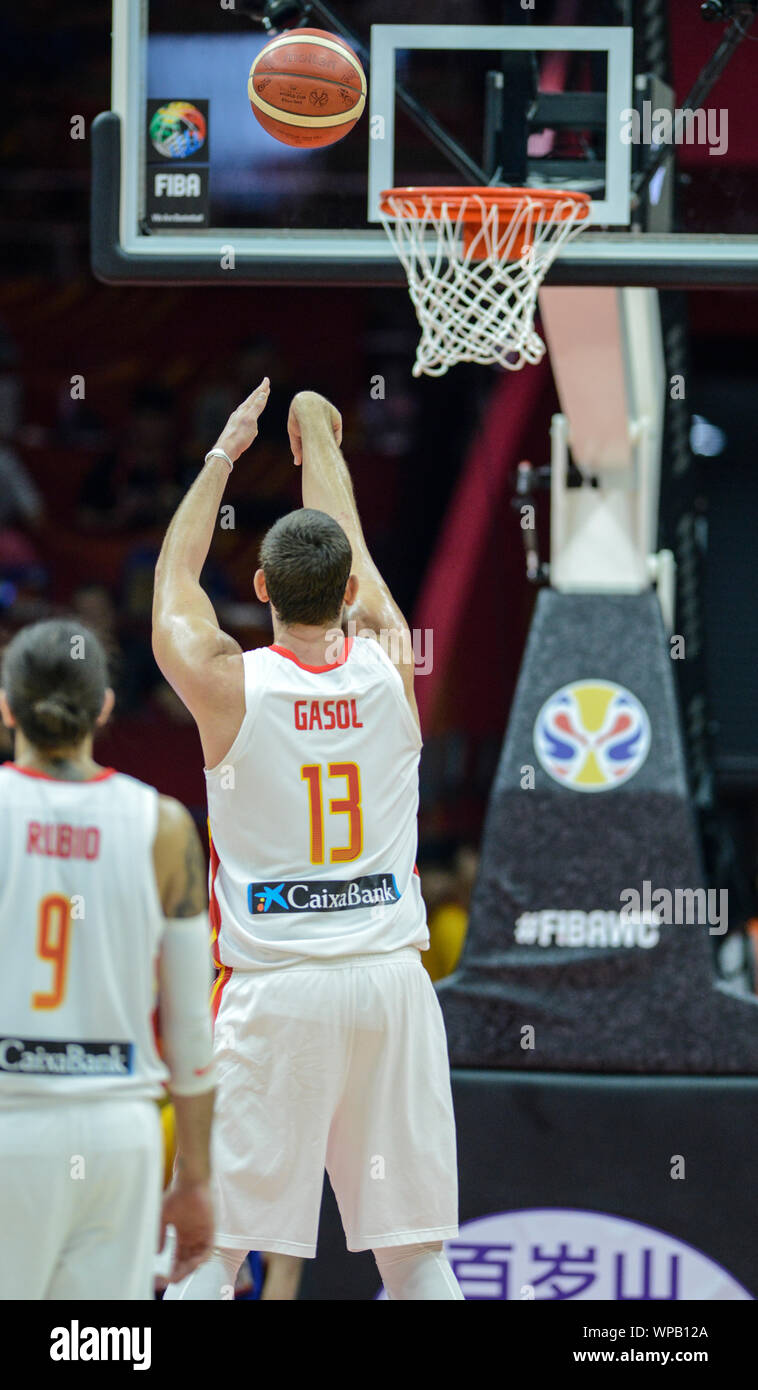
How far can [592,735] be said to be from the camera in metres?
6.63

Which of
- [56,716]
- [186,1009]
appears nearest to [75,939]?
[186,1009]

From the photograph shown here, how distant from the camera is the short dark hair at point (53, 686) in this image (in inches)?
133

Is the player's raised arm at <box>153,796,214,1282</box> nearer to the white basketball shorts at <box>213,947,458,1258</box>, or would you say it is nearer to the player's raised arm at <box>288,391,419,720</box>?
the white basketball shorts at <box>213,947,458,1258</box>

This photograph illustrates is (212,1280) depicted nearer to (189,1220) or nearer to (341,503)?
(189,1220)

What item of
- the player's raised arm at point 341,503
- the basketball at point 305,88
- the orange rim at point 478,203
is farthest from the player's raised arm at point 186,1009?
the orange rim at point 478,203

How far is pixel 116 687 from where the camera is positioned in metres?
Answer: 12.9

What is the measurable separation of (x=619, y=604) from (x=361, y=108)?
235 centimetres

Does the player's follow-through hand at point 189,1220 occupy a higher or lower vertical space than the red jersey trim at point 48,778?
lower

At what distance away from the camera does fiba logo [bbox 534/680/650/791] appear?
6.56m

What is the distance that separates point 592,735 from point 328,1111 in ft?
9.32

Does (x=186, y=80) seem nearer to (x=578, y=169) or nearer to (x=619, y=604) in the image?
(x=578, y=169)

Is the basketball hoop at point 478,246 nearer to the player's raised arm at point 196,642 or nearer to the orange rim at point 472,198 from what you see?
the orange rim at point 472,198

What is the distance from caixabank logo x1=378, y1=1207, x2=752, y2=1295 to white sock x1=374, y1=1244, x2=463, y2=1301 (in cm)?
222

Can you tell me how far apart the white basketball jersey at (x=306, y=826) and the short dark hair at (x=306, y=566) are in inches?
5.5
